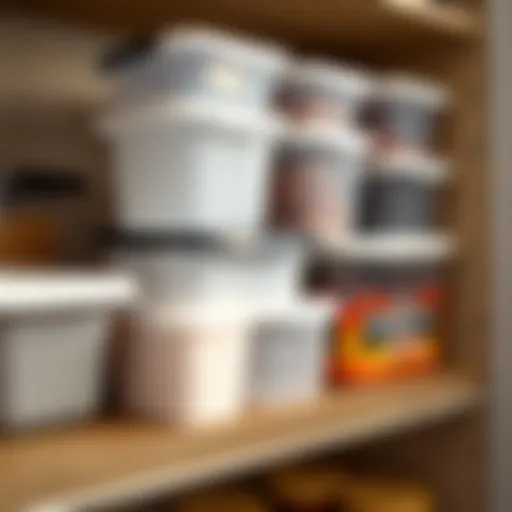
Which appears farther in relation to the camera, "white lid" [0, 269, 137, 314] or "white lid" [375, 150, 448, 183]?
"white lid" [375, 150, 448, 183]

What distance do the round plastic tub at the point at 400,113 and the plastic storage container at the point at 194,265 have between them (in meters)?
0.34

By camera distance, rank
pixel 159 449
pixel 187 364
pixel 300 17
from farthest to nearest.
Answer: pixel 300 17, pixel 187 364, pixel 159 449

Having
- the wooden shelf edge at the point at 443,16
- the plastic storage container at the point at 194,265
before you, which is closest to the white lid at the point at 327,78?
the wooden shelf edge at the point at 443,16

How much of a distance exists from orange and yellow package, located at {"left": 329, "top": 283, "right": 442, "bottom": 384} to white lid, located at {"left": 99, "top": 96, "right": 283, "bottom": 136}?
34 centimetres

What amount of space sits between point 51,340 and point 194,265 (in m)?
0.19

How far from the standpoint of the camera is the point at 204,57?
112 cm

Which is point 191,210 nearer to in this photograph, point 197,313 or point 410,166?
point 197,313

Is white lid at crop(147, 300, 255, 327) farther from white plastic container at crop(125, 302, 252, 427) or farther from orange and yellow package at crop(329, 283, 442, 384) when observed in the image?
orange and yellow package at crop(329, 283, 442, 384)

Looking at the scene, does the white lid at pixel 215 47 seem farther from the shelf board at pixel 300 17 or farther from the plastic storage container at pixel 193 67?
the shelf board at pixel 300 17

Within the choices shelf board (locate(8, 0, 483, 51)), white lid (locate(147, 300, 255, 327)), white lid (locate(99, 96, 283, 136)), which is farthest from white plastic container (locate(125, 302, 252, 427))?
shelf board (locate(8, 0, 483, 51))

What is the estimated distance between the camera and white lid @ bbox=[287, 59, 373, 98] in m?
1.33

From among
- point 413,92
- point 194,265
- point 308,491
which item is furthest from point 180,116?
point 308,491

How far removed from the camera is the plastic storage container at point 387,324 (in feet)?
4.67

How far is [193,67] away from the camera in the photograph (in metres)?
1.13
